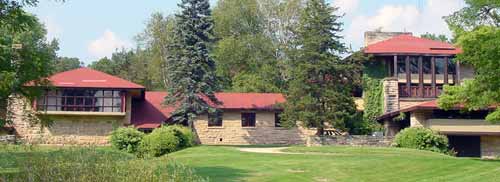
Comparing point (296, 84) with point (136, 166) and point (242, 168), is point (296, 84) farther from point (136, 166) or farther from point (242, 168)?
point (136, 166)

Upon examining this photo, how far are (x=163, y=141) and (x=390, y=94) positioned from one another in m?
18.4

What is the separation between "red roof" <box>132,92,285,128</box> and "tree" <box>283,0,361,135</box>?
12.2 feet

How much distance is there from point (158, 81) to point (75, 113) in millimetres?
22967

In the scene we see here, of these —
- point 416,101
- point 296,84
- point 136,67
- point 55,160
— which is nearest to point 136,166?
point 55,160

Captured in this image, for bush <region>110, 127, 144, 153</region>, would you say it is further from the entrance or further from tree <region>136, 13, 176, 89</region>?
tree <region>136, 13, 176, 89</region>

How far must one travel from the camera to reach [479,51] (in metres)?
20.5

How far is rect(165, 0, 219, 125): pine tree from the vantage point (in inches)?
1485

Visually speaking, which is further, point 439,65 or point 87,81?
point 439,65

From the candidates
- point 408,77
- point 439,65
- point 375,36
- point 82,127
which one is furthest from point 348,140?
point 375,36

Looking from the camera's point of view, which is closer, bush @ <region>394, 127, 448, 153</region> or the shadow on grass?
the shadow on grass

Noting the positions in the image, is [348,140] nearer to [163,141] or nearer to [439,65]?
[163,141]

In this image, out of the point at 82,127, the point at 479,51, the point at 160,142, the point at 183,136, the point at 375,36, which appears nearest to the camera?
the point at 479,51

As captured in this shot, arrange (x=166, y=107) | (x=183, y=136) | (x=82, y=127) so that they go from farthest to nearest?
(x=166, y=107) → (x=82, y=127) → (x=183, y=136)

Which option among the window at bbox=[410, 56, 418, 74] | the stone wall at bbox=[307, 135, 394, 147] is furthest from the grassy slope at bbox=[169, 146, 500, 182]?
the window at bbox=[410, 56, 418, 74]
